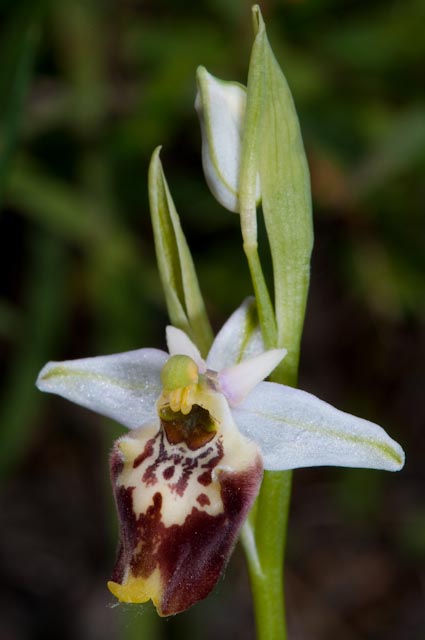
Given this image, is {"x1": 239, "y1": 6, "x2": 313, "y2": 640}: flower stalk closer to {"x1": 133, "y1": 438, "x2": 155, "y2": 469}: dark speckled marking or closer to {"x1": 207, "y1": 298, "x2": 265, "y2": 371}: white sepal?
{"x1": 207, "y1": 298, "x2": 265, "y2": 371}: white sepal

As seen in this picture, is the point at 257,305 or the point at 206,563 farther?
the point at 257,305

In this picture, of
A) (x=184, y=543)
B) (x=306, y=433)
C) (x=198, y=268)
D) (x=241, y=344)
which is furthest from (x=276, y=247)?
(x=198, y=268)

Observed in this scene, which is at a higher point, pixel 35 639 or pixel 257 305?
pixel 257 305

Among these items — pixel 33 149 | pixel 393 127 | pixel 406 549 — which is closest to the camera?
pixel 393 127

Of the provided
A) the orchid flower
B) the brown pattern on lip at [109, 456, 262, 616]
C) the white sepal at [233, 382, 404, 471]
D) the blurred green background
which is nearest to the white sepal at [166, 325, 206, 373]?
the orchid flower

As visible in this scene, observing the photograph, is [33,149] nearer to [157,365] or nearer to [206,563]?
[157,365]

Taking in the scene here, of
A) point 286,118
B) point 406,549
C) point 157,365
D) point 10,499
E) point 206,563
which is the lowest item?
point 406,549

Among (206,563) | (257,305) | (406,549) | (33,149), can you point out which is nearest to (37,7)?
(33,149)
